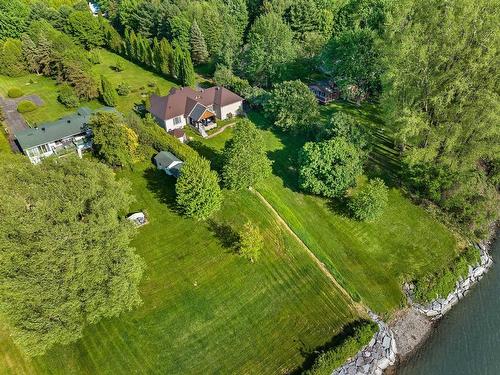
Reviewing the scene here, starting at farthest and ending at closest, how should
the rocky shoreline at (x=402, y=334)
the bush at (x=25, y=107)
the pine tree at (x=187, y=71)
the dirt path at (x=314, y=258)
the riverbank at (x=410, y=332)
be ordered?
the pine tree at (x=187, y=71), the bush at (x=25, y=107), the dirt path at (x=314, y=258), the riverbank at (x=410, y=332), the rocky shoreline at (x=402, y=334)

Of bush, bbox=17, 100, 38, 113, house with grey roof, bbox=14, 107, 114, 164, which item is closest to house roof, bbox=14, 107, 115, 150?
house with grey roof, bbox=14, 107, 114, 164

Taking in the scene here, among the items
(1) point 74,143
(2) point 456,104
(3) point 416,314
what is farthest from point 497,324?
(1) point 74,143

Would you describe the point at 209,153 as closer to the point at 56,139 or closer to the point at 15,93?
the point at 56,139

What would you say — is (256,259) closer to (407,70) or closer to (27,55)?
(407,70)

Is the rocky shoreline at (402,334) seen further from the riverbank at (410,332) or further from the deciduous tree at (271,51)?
the deciduous tree at (271,51)

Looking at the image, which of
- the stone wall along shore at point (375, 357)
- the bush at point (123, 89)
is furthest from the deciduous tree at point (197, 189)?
the bush at point (123, 89)
